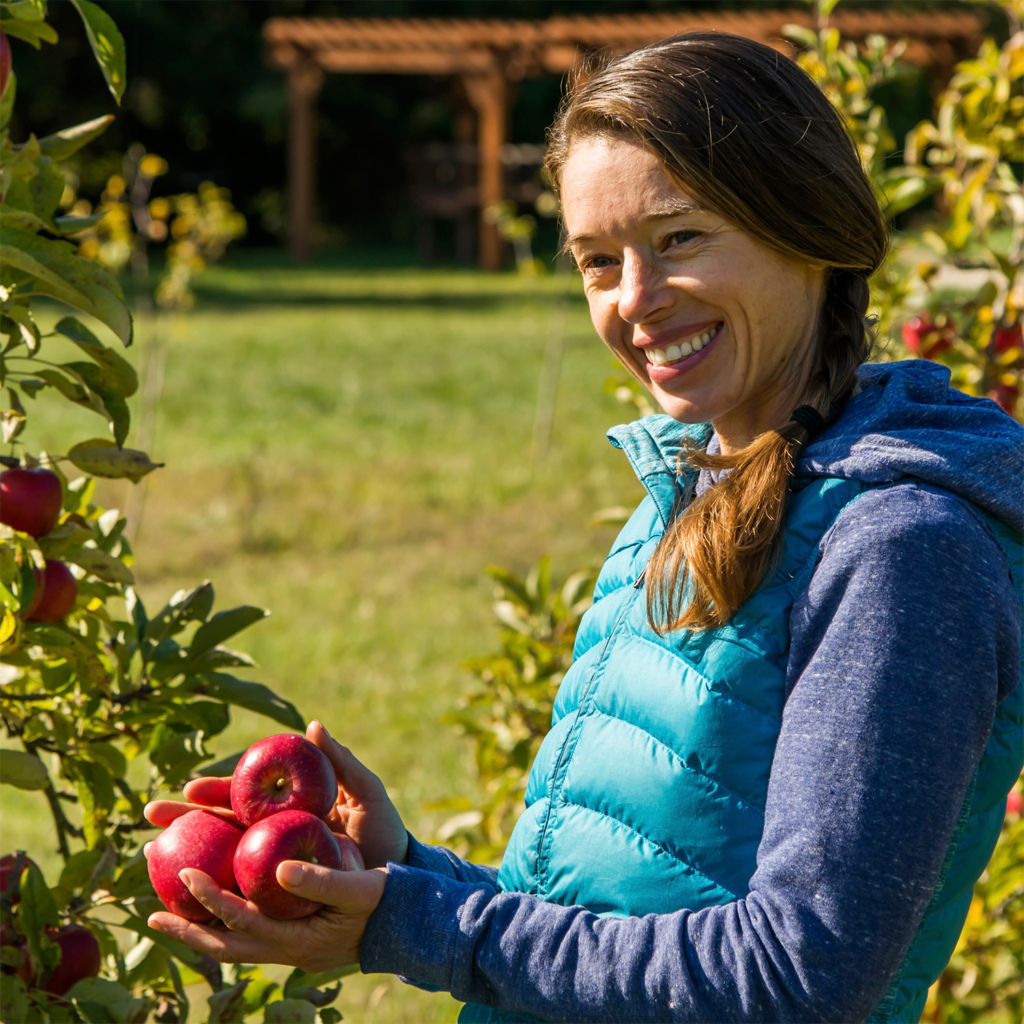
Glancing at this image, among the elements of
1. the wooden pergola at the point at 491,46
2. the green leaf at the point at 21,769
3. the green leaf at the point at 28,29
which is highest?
the wooden pergola at the point at 491,46

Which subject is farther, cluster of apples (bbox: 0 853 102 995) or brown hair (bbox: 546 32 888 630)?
cluster of apples (bbox: 0 853 102 995)

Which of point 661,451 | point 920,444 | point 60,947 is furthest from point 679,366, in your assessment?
point 60,947

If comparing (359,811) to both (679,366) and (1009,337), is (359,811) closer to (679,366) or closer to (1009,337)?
(679,366)

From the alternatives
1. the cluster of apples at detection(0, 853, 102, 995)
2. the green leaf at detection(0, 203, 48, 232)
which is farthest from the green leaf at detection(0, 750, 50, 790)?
the green leaf at detection(0, 203, 48, 232)

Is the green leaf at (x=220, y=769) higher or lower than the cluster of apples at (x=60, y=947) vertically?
higher

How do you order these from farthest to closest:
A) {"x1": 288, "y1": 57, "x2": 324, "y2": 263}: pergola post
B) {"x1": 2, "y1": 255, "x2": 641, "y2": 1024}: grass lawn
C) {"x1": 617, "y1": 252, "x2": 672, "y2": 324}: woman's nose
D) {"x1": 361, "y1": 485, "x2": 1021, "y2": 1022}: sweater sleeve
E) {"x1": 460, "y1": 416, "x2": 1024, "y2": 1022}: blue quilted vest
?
{"x1": 288, "y1": 57, "x2": 324, "y2": 263}: pergola post
{"x1": 2, "y1": 255, "x2": 641, "y2": 1024}: grass lawn
{"x1": 617, "y1": 252, "x2": 672, "y2": 324}: woman's nose
{"x1": 460, "y1": 416, "x2": 1024, "y2": 1022}: blue quilted vest
{"x1": 361, "y1": 485, "x2": 1021, "y2": 1022}: sweater sleeve

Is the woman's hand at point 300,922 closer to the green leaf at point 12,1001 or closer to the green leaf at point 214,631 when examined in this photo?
the green leaf at point 12,1001

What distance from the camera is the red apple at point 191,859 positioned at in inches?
44.9

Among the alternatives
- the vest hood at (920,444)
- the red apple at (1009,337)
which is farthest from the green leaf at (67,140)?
the red apple at (1009,337)

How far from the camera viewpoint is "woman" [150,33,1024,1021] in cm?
88

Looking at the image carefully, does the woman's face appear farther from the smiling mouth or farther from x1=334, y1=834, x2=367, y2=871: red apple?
x1=334, y1=834, x2=367, y2=871: red apple

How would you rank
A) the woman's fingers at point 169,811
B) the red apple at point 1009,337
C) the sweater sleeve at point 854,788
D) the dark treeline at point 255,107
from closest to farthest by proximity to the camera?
the sweater sleeve at point 854,788 → the woman's fingers at point 169,811 → the red apple at point 1009,337 → the dark treeline at point 255,107

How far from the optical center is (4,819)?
3.62m

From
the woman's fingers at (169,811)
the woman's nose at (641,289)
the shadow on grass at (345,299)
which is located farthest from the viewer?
the shadow on grass at (345,299)
